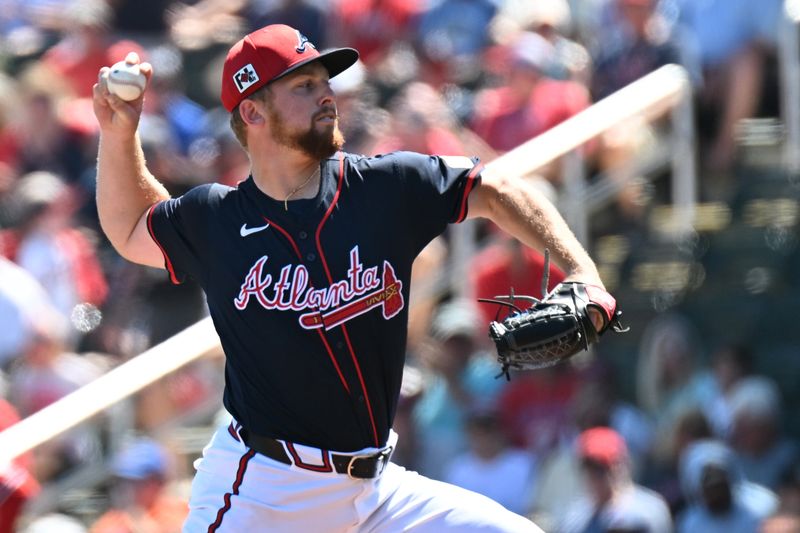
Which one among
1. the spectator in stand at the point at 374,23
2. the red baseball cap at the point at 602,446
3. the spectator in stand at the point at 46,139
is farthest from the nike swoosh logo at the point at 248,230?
the spectator in stand at the point at 374,23

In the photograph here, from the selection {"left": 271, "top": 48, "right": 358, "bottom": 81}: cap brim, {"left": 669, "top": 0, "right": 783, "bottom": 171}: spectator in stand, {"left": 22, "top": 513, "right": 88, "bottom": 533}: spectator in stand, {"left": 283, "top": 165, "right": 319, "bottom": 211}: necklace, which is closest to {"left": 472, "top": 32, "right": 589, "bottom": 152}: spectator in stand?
{"left": 669, "top": 0, "right": 783, "bottom": 171}: spectator in stand

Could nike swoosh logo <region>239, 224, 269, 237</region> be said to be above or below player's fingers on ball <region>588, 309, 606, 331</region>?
above

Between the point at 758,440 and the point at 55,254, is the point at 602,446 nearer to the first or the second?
the point at 758,440

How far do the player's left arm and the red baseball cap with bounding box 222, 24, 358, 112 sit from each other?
534mm

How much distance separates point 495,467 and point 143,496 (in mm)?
1532

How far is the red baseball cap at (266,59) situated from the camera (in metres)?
4.04

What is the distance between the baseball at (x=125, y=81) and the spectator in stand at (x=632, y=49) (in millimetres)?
4505

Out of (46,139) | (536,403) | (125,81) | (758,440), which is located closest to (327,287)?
(125,81)

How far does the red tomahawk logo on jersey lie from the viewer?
156 inches

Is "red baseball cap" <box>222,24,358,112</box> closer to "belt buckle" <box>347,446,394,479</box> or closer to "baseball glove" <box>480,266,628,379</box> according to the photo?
"baseball glove" <box>480,266,628,379</box>

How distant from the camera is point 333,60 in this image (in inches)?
162

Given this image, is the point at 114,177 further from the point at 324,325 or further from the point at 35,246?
the point at 35,246

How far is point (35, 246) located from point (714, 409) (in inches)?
150

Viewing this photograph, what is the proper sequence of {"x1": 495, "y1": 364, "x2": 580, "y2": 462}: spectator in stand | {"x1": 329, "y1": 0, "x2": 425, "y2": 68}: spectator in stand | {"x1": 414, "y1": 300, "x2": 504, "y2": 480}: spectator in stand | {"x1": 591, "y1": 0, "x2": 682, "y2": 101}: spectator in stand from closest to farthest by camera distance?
{"x1": 495, "y1": 364, "x2": 580, "y2": 462}: spectator in stand < {"x1": 414, "y1": 300, "x2": 504, "y2": 480}: spectator in stand < {"x1": 591, "y1": 0, "x2": 682, "y2": 101}: spectator in stand < {"x1": 329, "y1": 0, "x2": 425, "y2": 68}: spectator in stand
